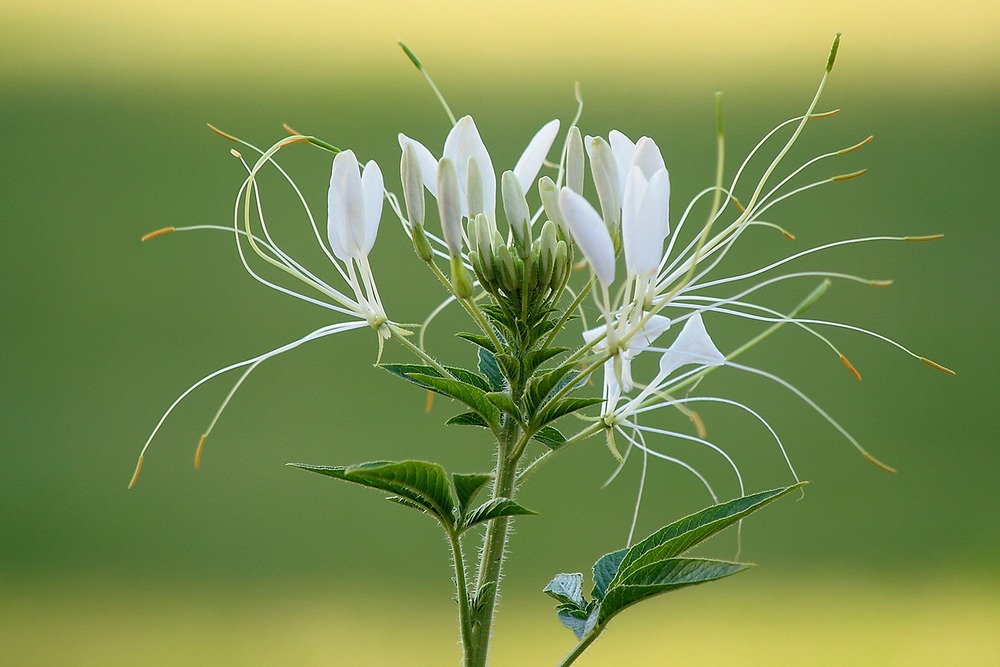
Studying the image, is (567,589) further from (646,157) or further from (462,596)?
(646,157)

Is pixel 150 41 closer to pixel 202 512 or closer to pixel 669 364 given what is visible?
pixel 202 512

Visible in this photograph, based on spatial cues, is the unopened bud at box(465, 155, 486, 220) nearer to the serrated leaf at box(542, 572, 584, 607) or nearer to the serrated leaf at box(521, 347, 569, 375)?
the serrated leaf at box(521, 347, 569, 375)

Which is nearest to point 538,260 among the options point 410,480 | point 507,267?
point 507,267

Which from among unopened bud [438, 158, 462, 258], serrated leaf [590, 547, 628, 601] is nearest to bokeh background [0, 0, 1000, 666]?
serrated leaf [590, 547, 628, 601]

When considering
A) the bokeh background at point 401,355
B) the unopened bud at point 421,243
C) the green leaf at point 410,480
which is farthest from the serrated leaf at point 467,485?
the bokeh background at point 401,355

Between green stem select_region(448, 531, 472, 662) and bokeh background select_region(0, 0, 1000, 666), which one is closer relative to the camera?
green stem select_region(448, 531, 472, 662)

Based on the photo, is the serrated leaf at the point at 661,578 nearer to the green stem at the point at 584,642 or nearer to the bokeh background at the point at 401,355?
the green stem at the point at 584,642
